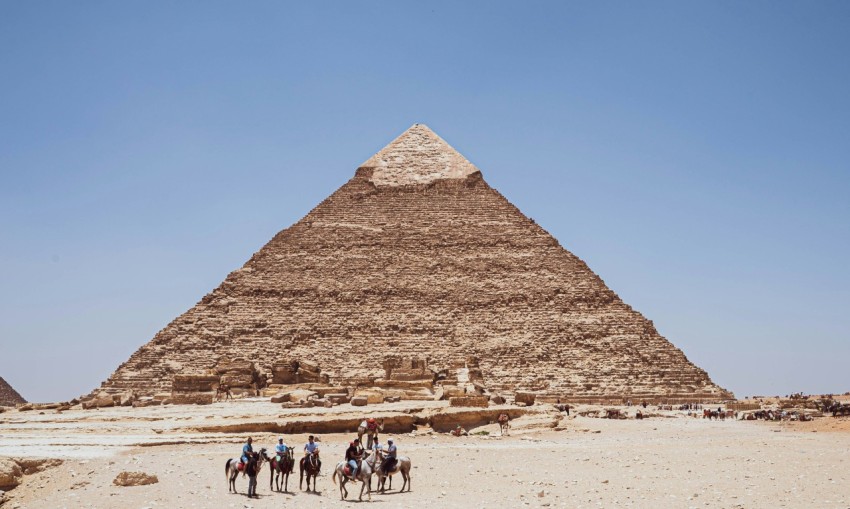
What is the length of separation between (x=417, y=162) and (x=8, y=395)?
30.1m

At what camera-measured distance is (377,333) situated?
55000 mm

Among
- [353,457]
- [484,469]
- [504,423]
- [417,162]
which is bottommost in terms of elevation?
[484,469]

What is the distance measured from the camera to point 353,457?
1285 cm

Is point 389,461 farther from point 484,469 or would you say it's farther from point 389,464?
point 484,469

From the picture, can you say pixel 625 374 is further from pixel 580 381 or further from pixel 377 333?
pixel 377 333

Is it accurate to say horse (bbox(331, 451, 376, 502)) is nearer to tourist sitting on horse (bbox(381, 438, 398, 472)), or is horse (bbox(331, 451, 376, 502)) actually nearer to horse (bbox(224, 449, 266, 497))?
tourist sitting on horse (bbox(381, 438, 398, 472))

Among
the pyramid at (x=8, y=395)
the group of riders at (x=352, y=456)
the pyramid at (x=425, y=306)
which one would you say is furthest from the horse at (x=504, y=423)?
the pyramid at (x=8, y=395)

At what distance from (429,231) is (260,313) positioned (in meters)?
12.3

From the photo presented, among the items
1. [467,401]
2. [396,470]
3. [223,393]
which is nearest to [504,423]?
[467,401]

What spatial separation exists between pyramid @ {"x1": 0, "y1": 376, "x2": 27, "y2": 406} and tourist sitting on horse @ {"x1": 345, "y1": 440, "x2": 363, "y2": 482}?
1707 inches

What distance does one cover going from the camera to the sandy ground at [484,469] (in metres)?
11.7

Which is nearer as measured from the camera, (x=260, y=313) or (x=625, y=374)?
(x=625, y=374)

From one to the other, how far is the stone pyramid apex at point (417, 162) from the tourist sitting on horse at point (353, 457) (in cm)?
5539

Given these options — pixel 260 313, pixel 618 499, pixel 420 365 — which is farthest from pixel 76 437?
pixel 260 313
